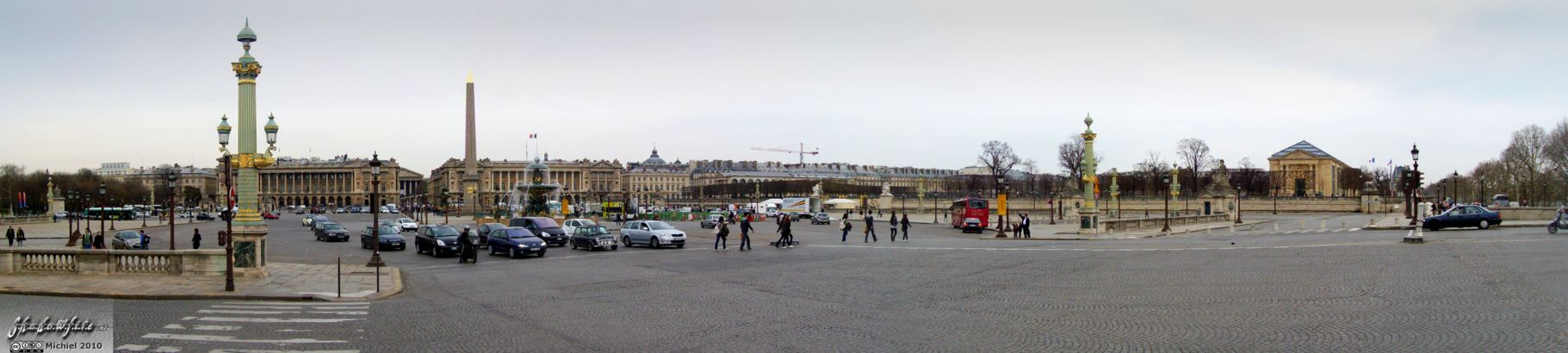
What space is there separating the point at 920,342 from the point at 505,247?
22.1 meters

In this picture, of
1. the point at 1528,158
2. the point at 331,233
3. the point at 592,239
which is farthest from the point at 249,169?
the point at 1528,158

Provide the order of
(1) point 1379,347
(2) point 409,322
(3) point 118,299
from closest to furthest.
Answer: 1. (1) point 1379,347
2. (2) point 409,322
3. (3) point 118,299

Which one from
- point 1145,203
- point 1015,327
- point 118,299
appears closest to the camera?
point 1015,327

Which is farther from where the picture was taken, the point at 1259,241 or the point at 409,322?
the point at 1259,241

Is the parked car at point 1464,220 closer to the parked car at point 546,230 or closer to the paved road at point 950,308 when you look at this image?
the paved road at point 950,308

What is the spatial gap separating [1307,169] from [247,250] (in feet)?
472

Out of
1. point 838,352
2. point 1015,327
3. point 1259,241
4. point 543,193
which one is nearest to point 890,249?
point 1259,241

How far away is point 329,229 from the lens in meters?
46.8

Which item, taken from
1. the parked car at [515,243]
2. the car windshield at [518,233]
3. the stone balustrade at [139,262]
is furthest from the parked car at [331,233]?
the stone balustrade at [139,262]

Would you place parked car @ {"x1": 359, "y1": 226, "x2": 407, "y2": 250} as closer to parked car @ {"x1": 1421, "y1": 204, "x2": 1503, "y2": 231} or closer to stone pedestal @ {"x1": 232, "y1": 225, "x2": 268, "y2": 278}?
stone pedestal @ {"x1": 232, "y1": 225, "x2": 268, "y2": 278}

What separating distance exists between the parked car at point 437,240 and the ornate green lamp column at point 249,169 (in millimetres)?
9163

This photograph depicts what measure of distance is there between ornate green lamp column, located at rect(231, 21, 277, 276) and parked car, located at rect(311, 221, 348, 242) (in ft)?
77.2

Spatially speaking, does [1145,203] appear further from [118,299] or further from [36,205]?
[36,205]

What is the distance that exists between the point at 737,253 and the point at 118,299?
56.8ft
